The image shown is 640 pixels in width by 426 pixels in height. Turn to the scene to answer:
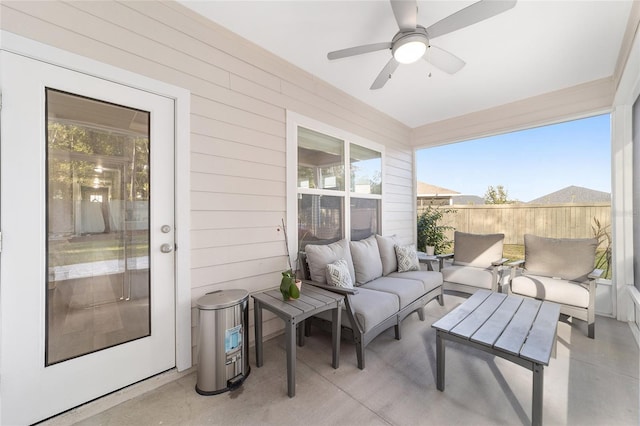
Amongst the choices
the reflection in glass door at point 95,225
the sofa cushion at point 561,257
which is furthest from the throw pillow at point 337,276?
the sofa cushion at point 561,257

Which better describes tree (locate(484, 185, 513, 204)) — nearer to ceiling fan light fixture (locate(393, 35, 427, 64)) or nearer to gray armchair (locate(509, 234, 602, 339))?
gray armchair (locate(509, 234, 602, 339))

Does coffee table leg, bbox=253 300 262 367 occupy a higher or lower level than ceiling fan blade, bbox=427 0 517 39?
lower

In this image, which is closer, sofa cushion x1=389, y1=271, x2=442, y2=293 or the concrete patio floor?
the concrete patio floor

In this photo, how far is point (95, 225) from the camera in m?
1.74

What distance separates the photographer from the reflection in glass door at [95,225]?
1592mm

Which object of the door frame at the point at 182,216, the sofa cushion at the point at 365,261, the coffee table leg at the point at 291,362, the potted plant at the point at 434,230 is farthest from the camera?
the potted plant at the point at 434,230

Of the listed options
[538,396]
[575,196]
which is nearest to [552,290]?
[575,196]

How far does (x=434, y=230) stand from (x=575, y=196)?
203 cm

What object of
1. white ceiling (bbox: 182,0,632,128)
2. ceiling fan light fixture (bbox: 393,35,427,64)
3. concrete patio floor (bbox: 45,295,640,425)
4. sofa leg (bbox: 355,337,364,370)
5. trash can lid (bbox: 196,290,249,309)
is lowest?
concrete patio floor (bbox: 45,295,640,425)

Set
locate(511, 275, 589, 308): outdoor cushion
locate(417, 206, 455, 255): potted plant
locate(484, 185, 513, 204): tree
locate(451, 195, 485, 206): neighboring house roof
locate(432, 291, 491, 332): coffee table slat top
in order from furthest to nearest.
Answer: locate(417, 206, 455, 255): potted plant
locate(451, 195, 485, 206): neighboring house roof
locate(484, 185, 513, 204): tree
locate(511, 275, 589, 308): outdoor cushion
locate(432, 291, 491, 332): coffee table slat top

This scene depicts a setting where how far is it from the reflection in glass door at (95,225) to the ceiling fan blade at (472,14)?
7.52 ft

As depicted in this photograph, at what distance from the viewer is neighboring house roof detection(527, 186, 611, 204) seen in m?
3.34

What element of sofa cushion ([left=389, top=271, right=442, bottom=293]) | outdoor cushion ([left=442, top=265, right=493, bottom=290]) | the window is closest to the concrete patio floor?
sofa cushion ([left=389, top=271, right=442, bottom=293])

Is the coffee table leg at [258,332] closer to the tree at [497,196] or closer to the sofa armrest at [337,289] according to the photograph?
the sofa armrest at [337,289]
